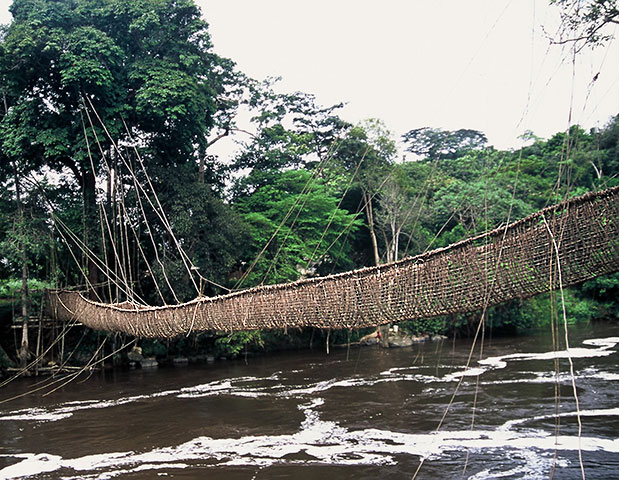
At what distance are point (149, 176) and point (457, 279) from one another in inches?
342

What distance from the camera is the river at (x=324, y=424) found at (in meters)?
4.12

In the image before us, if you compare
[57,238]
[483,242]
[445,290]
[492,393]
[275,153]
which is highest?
[275,153]

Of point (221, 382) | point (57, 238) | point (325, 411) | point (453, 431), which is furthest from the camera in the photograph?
point (57, 238)

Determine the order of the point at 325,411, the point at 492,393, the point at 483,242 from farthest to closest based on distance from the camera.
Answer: the point at 492,393, the point at 325,411, the point at 483,242

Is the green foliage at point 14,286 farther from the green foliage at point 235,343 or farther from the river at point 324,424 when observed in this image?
the green foliage at point 235,343

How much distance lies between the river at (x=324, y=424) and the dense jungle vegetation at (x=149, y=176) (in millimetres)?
1567

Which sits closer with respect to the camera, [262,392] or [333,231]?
[262,392]

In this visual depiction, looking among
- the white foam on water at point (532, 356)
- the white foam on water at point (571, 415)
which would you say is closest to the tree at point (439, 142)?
the white foam on water at point (532, 356)

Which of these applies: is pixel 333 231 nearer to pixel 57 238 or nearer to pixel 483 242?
pixel 57 238

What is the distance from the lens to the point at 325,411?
6145 millimetres

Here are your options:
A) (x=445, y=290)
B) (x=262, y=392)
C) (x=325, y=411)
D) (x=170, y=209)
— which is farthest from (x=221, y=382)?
(x=445, y=290)

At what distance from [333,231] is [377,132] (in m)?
3.12

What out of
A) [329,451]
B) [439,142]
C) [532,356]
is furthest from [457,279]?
[439,142]

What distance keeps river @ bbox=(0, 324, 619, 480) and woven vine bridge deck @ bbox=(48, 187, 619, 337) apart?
20.1 inches
